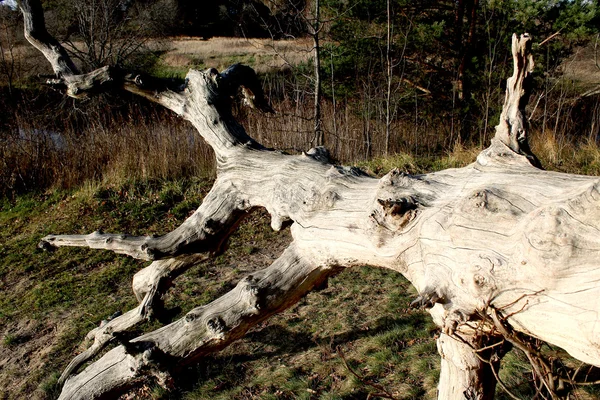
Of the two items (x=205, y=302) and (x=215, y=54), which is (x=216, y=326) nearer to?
(x=205, y=302)

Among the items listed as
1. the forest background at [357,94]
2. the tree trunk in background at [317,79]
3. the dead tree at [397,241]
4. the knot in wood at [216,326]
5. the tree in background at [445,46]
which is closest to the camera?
the dead tree at [397,241]

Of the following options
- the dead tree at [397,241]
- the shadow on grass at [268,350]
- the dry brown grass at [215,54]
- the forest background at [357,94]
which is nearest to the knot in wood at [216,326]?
the dead tree at [397,241]

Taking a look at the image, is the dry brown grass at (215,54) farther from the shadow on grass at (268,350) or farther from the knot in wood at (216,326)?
the knot in wood at (216,326)

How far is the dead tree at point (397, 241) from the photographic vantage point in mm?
1654

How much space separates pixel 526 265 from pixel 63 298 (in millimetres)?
5053

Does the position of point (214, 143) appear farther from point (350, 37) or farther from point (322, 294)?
point (350, 37)

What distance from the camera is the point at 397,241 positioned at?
7.29 ft

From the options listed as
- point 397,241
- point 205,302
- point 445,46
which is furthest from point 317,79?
point 397,241

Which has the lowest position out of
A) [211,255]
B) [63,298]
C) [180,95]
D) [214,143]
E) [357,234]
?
[63,298]

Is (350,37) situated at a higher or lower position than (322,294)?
higher

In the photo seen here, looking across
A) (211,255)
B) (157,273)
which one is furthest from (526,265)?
(157,273)

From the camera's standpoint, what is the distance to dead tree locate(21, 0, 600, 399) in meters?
1.65

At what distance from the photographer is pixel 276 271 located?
8.73 feet

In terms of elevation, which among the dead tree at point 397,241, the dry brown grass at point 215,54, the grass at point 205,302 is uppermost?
the dry brown grass at point 215,54
